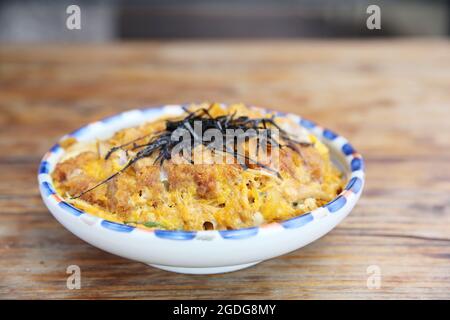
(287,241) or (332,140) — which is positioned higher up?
(332,140)

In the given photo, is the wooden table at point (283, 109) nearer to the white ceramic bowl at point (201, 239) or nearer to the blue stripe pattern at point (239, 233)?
the white ceramic bowl at point (201, 239)

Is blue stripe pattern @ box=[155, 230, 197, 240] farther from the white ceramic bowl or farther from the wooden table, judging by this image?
the wooden table

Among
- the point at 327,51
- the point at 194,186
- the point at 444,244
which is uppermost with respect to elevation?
the point at 327,51

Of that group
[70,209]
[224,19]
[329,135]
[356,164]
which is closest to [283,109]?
[329,135]

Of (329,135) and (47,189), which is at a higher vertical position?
(329,135)

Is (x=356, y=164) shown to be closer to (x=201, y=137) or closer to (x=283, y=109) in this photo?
(x=201, y=137)

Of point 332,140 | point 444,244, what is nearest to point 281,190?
point 332,140

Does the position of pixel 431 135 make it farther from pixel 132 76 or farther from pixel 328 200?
pixel 132 76
